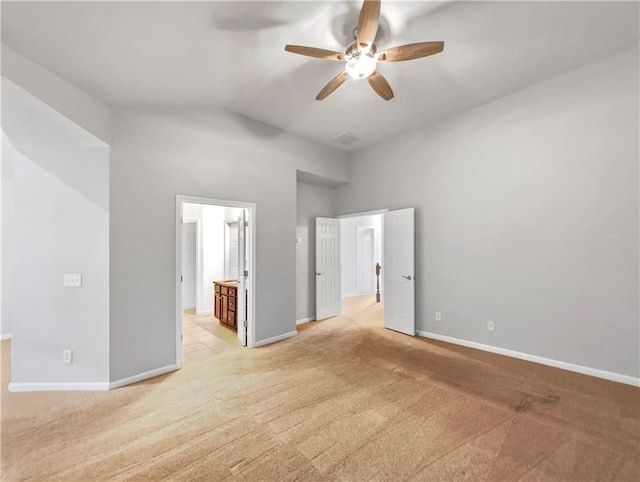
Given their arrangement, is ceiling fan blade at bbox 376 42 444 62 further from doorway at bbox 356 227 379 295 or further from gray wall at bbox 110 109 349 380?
doorway at bbox 356 227 379 295

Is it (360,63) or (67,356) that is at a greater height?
(360,63)

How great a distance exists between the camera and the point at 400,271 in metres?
4.45

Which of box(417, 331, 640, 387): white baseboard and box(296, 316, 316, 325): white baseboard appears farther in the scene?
box(296, 316, 316, 325): white baseboard

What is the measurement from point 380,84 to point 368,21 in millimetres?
723

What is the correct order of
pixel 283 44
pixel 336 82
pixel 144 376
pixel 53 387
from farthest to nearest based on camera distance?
pixel 144 376
pixel 53 387
pixel 336 82
pixel 283 44

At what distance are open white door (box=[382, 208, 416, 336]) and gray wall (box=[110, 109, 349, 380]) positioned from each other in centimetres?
179

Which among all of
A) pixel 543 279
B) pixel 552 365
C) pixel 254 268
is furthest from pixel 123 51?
pixel 552 365

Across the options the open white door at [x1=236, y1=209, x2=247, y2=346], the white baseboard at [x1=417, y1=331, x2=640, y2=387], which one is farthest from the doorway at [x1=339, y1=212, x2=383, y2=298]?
the open white door at [x1=236, y1=209, x2=247, y2=346]

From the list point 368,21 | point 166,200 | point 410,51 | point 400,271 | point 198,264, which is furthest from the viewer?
point 198,264

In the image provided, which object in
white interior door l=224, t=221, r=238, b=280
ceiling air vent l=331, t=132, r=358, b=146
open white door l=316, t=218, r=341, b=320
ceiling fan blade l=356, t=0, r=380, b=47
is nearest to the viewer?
ceiling fan blade l=356, t=0, r=380, b=47

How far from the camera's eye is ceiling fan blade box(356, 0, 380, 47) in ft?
5.66

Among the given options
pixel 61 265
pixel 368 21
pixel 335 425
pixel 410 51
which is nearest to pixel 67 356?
pixel 61 265

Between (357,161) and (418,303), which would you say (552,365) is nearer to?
(418,303)

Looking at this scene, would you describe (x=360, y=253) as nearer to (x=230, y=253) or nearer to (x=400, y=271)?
(x=400, y=271)
